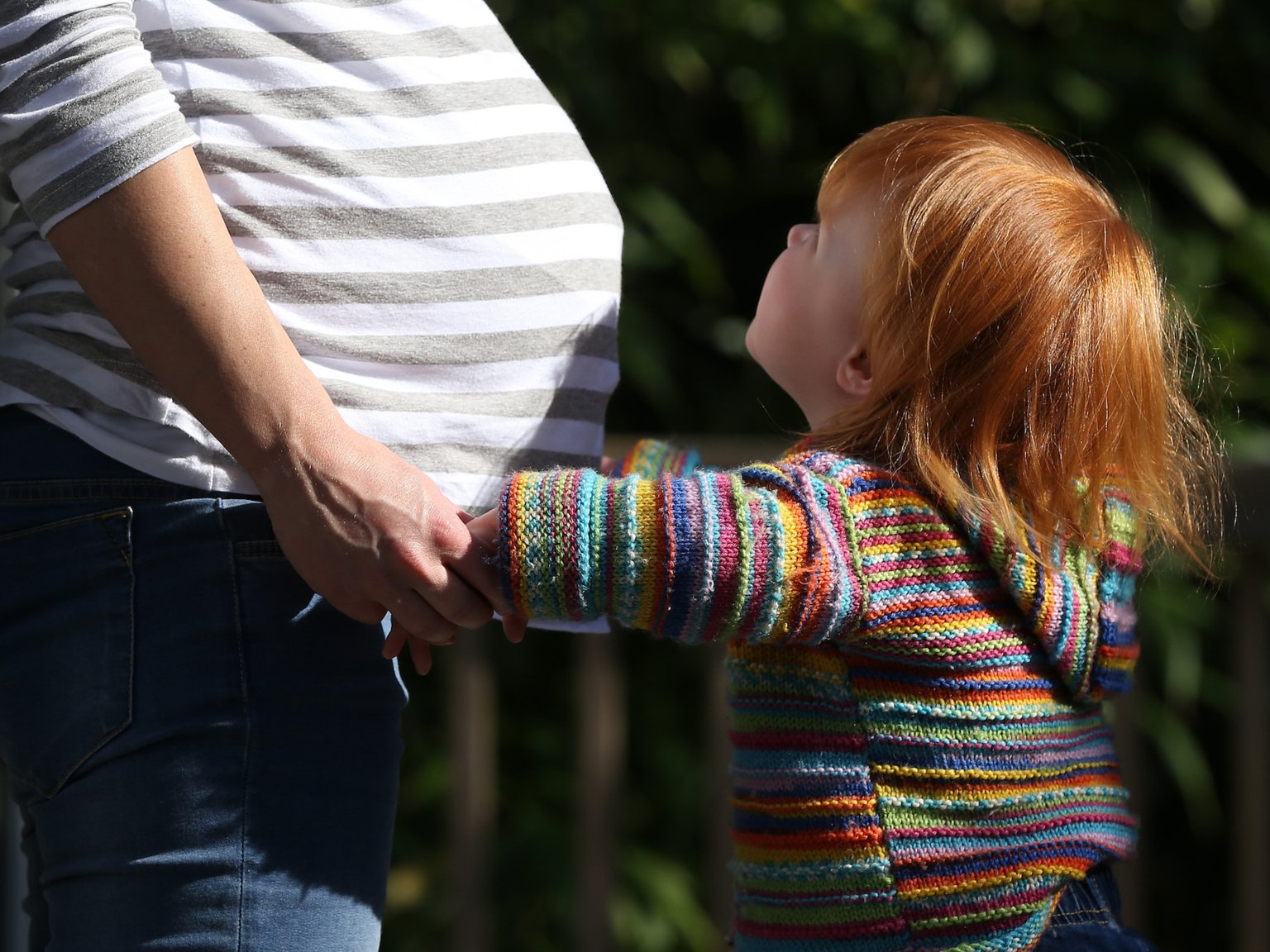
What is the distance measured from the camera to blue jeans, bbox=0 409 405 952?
0.97 meters

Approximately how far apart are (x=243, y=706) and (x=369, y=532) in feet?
0.57

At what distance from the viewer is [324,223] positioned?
1.04m

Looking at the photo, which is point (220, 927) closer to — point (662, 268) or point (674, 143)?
point (662, 268)

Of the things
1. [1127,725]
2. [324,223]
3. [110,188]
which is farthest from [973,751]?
[1127,725]

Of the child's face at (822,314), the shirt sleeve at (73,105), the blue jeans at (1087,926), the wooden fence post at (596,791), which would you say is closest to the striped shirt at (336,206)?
the shirt sleeve at (73,105)

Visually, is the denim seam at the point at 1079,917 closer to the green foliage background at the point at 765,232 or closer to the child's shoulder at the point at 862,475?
the child's shoulder at the point at 862,475

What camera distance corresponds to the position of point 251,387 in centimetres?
93

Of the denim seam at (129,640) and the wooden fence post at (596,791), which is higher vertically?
the denim seam at (129,640)

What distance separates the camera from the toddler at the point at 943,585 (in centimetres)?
108

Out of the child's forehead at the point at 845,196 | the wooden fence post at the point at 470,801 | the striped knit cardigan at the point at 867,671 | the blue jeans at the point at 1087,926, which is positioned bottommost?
the wooden fence post at the point at 470,801

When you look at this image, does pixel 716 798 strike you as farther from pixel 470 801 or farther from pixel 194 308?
pixel 194 308

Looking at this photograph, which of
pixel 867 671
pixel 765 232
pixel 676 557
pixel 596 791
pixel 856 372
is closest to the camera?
pixel 676 557

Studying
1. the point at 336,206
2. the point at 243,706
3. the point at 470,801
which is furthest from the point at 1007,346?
the point at 470,801

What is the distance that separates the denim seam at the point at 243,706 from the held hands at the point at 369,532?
5cm
